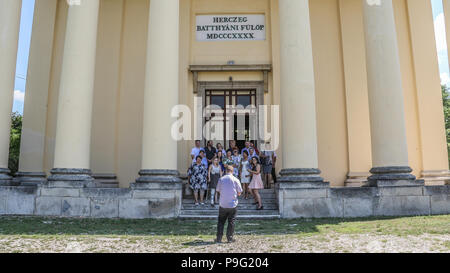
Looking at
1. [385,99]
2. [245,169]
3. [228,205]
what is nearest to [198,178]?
[245,169]

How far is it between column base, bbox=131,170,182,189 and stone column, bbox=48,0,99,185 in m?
1.96

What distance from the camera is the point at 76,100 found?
11969mm

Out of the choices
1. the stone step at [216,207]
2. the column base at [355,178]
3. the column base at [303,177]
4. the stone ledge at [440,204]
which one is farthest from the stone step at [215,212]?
the column base at [355,178]

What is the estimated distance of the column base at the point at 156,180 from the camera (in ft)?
36.5

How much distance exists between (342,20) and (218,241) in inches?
524

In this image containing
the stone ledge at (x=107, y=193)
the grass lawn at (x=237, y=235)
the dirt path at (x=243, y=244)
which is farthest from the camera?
the stone ledge at (x=107, y=193)

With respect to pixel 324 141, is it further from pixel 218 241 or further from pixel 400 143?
pixel 218 241

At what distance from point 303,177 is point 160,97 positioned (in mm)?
5302

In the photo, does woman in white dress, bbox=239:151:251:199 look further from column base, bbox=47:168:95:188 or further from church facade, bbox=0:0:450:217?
column base, bbox=47:168:95:188

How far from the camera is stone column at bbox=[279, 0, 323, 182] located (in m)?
11.1

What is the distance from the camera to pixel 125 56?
653 inches

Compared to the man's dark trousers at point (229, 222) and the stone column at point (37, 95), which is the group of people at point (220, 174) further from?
the stone column at point (37, 95)

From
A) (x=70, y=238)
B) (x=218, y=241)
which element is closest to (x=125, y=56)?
(x=70, y=238)

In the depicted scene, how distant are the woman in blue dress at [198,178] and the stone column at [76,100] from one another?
347 cm
